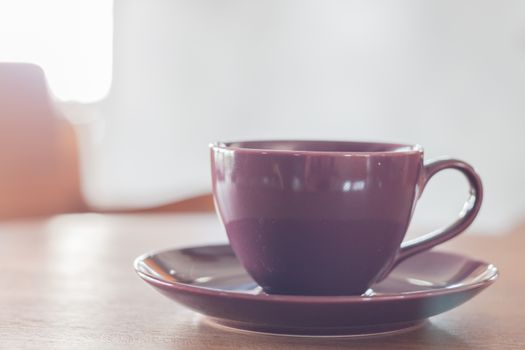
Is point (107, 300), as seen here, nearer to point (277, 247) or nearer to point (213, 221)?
point (277, 247)

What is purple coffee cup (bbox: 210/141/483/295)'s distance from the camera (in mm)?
491

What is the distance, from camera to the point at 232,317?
0.47 metres

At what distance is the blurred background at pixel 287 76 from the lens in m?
2.54

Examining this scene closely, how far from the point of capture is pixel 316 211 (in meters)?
0.49

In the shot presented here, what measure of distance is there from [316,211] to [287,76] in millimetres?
2107

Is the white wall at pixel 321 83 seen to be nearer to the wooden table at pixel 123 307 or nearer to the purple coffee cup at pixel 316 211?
the wooden table at pixel 123 307

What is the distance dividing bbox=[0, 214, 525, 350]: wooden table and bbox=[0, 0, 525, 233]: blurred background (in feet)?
5.44

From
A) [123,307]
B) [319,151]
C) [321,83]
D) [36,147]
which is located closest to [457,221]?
[319,151]

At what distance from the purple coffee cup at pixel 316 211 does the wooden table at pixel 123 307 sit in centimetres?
6

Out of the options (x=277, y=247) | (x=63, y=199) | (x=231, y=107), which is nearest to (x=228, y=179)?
(x=277, y=247)

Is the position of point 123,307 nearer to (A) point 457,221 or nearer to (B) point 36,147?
(A) point 457,221

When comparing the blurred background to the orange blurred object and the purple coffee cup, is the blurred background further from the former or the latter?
the purple coffee cup

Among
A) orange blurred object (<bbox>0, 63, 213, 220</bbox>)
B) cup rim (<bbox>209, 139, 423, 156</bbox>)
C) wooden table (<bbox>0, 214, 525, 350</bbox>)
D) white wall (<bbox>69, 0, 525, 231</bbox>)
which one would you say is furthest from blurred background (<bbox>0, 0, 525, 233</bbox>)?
cup rim (<bbox>209, 139, 423, 156</bbox>)

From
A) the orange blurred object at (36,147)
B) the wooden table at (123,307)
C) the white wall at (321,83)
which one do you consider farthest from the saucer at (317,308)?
the white wall at (321,83)
